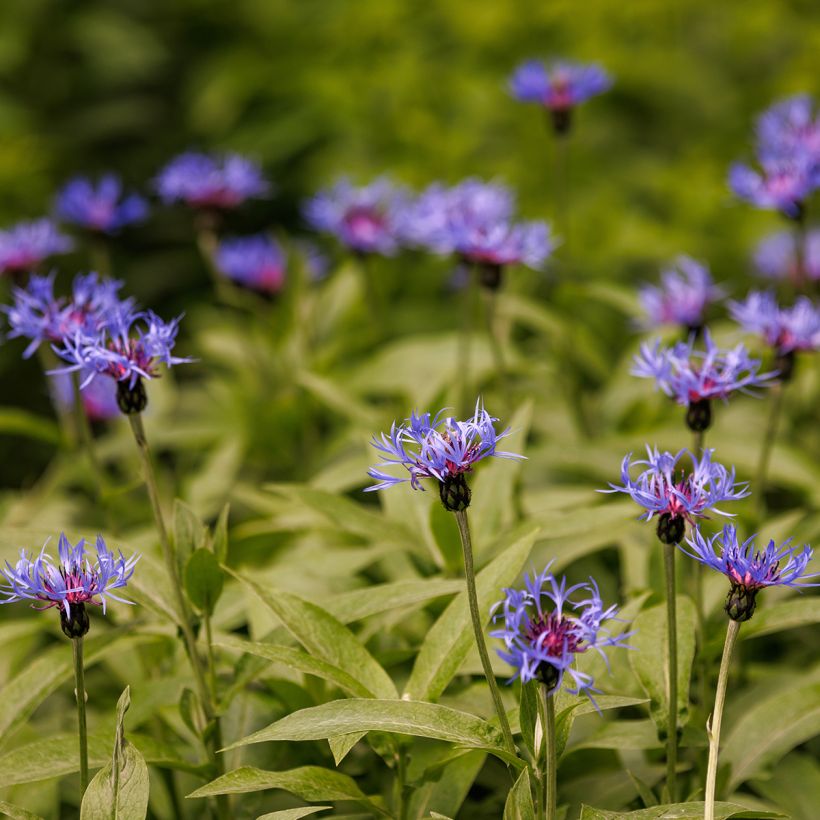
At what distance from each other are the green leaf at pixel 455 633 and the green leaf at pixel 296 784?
0.48ft

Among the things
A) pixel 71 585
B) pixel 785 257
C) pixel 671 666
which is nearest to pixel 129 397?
pixel 71 585

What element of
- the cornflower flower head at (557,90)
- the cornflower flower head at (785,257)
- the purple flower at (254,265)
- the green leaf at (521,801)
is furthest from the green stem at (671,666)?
the purple flower at (254,265)

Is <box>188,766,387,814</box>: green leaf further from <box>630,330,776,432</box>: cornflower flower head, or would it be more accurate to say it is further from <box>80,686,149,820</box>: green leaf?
<box>630,330,776,432</box>: cornflower flower head

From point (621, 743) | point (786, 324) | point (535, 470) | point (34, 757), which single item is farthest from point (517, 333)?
point (34, 757)

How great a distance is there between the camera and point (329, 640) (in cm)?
153

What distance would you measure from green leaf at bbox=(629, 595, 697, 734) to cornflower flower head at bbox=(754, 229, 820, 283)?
1.40 metres

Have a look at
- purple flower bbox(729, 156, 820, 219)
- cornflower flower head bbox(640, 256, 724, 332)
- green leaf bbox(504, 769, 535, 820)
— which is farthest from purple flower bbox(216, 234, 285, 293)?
green leaf bbox(504, 769, 535, 820)

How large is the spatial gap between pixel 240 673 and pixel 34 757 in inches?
12.0

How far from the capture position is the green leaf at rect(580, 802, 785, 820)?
4.27ft

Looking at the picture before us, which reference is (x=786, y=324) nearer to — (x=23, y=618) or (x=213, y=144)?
(x=23, y=618)

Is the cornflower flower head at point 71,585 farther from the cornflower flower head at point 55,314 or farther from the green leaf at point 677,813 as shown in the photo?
the green leaf at point 677,813

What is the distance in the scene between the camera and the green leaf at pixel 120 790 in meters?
1.33

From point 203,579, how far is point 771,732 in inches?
35.4

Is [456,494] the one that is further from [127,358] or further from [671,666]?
[127,358]
